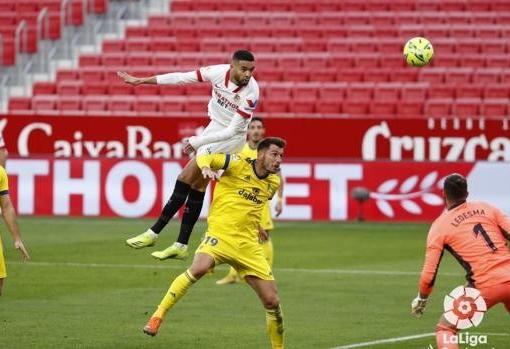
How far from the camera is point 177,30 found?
34.3 metres

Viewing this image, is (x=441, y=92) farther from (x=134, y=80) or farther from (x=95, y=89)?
(x=134, y=80)

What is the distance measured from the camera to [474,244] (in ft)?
34.3

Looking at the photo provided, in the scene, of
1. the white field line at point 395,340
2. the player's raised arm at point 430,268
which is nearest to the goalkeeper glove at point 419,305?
the player's raised arm at point 430,268

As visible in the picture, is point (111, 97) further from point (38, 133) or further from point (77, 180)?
point (77, 180)

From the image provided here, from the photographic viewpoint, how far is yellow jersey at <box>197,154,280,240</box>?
41.0 ft

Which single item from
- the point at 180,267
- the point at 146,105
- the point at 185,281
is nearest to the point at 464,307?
the point at 185,281

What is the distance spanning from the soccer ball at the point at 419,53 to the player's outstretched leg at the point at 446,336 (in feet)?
13.5

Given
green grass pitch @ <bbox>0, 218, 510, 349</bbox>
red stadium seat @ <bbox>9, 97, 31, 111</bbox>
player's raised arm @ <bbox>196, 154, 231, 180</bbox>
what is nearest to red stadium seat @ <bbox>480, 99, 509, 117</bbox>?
green grass pitch @ <bbox>0, 218, 510, 349</bbox>

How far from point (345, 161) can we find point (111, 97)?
25.0 feet

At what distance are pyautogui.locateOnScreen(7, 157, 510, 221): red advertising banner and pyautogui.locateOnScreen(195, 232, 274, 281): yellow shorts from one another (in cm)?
1406

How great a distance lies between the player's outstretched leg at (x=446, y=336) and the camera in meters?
10.2

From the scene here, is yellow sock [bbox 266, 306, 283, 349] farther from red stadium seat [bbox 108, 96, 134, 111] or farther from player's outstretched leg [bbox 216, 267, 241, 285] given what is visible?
red stadium seat [bbox 108, 96, 134, 111]

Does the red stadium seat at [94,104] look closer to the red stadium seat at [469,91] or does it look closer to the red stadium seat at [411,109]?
the red stadium seat at [411,109]

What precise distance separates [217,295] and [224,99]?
455cm
